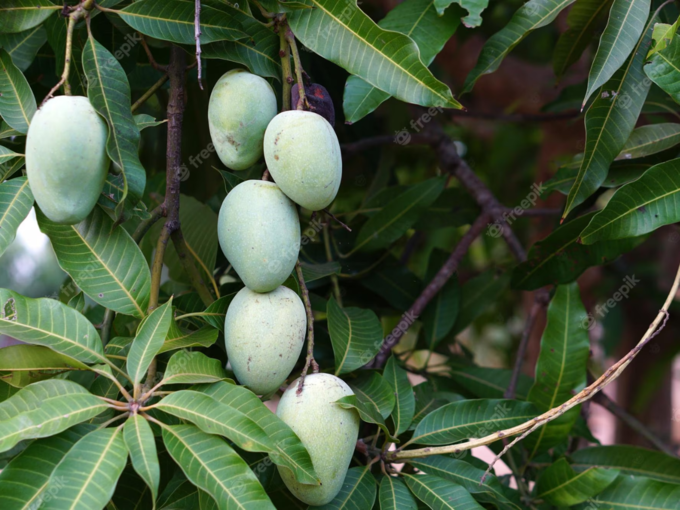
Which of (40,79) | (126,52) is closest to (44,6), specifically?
(126,52)

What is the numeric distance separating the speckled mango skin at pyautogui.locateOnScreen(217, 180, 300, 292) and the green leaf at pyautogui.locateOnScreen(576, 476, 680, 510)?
623 mm

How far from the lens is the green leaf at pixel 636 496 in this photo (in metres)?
0.93

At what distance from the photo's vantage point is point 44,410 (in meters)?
0.65

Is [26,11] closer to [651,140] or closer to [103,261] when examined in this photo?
[103,261]

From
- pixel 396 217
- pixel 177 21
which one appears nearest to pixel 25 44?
pixel 177 21

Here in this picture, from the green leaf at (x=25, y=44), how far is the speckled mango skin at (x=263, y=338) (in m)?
0.53

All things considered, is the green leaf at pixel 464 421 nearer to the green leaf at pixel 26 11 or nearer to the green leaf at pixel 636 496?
the green leaf at pixel 636 496

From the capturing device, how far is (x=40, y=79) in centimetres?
116

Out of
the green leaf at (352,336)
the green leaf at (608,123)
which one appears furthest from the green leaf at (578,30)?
the green leaf at (352,336)

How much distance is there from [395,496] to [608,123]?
24.1 inches

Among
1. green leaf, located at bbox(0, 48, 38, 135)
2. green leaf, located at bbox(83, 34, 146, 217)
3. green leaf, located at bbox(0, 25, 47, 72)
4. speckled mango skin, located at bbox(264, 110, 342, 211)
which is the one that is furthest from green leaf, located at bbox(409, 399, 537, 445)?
green leaf, located at bbox(0, 25, 47, 72)

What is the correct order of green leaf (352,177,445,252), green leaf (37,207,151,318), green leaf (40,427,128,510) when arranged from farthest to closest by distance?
green leaf (352,177,445,252), green leaf (37,207,151,318), green leaf (40,427,128,510)

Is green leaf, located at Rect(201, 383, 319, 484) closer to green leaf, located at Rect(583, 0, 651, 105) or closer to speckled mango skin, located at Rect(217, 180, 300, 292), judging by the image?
speckled mango skin, located at Rect(217, 180, 300, 292)

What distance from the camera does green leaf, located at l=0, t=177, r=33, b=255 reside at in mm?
740
